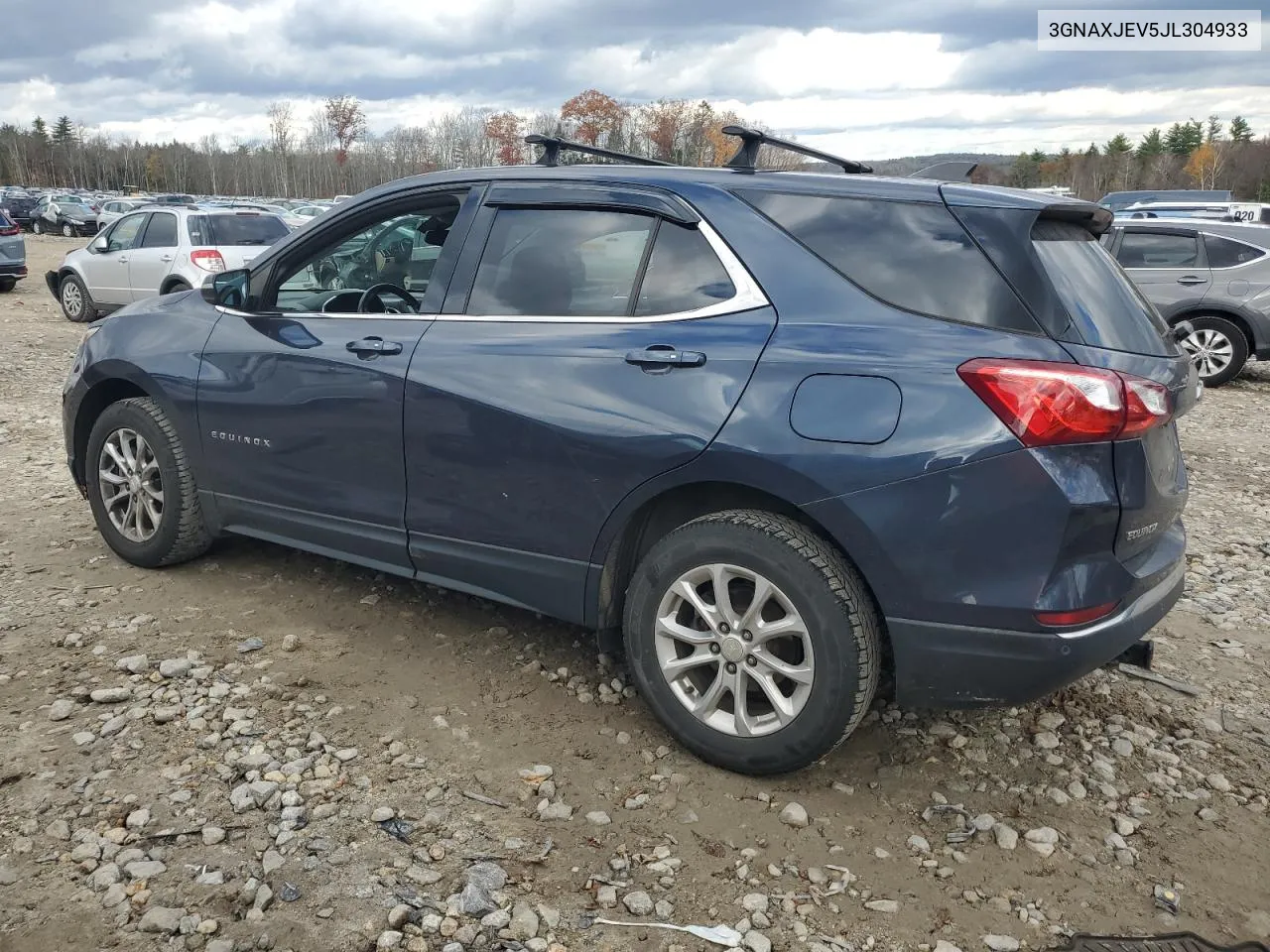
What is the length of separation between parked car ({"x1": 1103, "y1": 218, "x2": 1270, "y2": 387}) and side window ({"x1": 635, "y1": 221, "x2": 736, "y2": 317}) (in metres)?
9.50

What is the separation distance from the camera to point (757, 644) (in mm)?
2973

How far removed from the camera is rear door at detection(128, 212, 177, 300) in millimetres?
13318

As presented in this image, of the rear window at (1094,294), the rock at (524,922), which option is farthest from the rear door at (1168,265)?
the rock at (524,922)

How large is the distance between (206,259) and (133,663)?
10.4 meters

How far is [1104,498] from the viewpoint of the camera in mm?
2652

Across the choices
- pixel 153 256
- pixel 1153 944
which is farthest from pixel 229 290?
pixel 153 256

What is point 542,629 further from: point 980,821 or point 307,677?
point 980,821

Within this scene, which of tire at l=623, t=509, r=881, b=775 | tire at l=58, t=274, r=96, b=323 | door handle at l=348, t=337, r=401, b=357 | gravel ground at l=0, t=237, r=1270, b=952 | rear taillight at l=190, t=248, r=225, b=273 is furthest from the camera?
tire at l=58, t=274, r=96, b=323

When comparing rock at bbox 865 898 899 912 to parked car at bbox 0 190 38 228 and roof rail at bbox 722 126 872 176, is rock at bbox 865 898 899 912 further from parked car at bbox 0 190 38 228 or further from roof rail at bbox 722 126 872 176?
parked car at bbox 0 190 38 228

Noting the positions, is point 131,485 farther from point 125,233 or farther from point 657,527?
point 125,233

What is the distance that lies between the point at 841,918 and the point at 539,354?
189cm

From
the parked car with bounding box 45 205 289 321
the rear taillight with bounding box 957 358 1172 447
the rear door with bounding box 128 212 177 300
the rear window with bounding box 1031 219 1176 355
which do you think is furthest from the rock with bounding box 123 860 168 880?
the rear door with bounding box 128 212 177 300

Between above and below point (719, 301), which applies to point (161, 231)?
above

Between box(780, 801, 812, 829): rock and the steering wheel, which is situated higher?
the steering wheel
